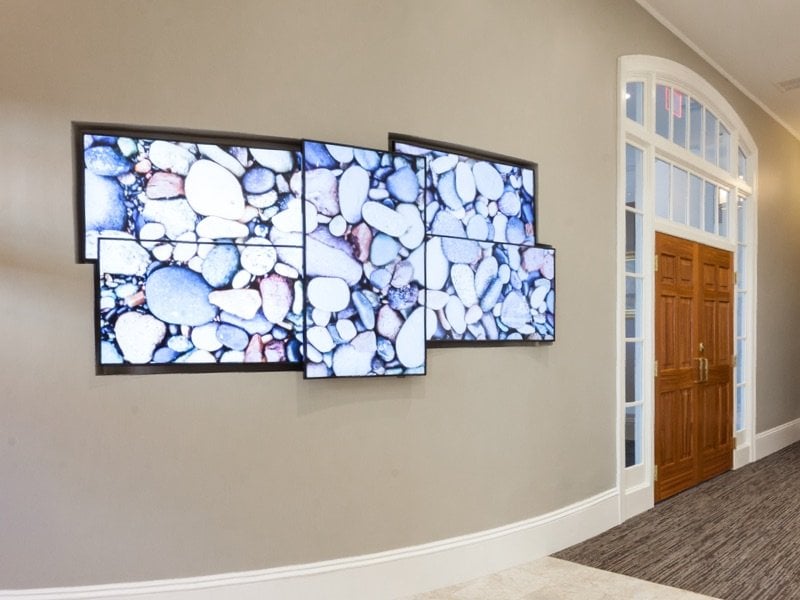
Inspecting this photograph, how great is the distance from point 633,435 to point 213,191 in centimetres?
327

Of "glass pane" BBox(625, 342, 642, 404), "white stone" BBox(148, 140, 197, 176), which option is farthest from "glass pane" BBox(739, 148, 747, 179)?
"white stone" BBox(148, 140, 197, 176)

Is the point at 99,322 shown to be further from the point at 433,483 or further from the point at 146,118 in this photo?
the point at 433,483

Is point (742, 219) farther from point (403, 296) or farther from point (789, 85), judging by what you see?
point (403, 296)

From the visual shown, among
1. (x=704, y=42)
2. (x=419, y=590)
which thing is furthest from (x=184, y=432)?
(x=704, y=42)

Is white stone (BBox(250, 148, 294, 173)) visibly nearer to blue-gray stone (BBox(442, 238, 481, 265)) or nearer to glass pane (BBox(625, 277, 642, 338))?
blue-gray stone (BBox(442, 238, 481, 265))

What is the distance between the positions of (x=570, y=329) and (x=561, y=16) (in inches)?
73.7

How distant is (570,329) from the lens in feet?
11.5

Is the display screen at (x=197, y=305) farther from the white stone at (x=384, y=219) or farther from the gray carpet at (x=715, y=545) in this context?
the gray carpet at (x=715, y=545)

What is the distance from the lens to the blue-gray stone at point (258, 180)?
2498 mm

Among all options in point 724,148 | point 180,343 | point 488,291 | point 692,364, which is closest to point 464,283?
point 488,291

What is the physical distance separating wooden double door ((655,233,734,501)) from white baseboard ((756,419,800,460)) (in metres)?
0.84

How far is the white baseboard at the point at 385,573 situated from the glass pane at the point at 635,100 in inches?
103

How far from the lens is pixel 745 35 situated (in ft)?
15.1

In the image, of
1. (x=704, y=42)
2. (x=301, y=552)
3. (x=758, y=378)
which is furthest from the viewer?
(x=758, y=378)
